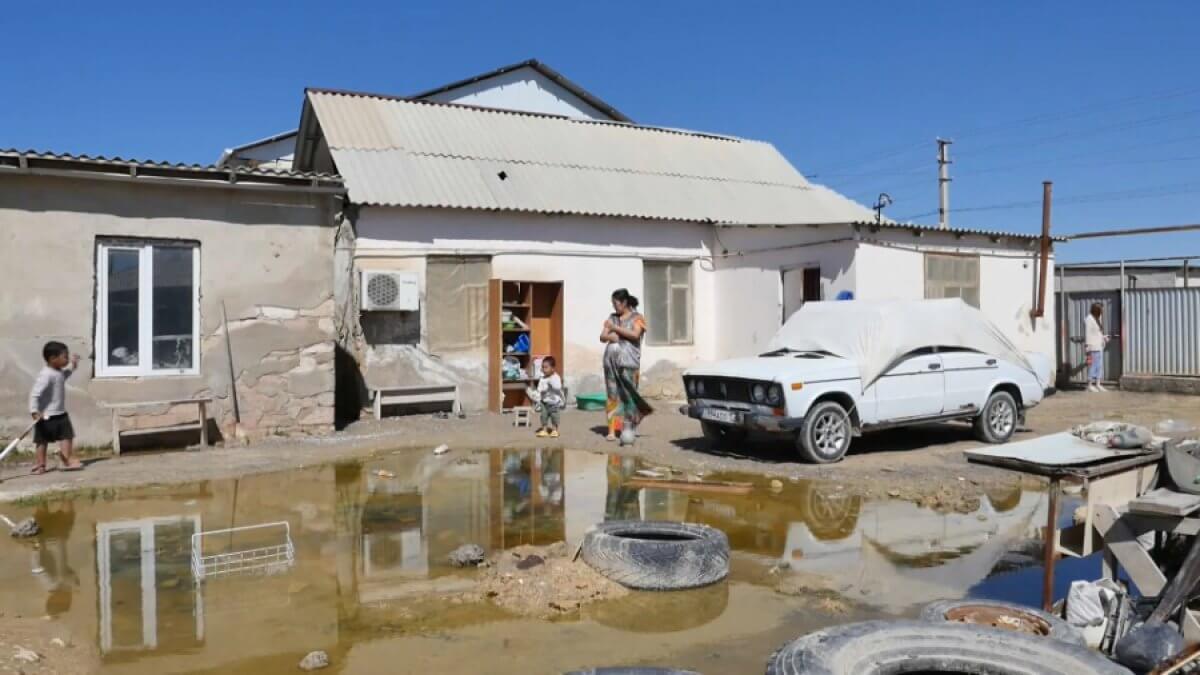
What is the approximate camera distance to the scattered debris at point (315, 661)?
4.39m

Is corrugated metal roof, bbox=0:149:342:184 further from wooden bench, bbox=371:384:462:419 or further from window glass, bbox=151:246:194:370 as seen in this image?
wooden bench, bbox=371:384:462:419

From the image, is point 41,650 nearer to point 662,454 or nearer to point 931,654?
point 931,654

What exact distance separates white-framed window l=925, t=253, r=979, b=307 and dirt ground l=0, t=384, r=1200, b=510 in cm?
255

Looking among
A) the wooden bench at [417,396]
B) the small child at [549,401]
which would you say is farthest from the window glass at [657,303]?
the small child at [549,401]

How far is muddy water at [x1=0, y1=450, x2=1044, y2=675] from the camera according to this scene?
4688 mm

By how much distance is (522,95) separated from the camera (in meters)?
25.0

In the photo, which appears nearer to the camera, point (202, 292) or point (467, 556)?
point (467, 556)

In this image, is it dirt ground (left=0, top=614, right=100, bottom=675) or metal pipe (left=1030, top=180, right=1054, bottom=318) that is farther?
metal pipe (left=1030, top=180, right=1054, bottom=318)

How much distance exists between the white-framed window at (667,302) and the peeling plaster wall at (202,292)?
6548 mm

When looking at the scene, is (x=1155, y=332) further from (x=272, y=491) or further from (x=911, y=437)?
(x=272, y=491)

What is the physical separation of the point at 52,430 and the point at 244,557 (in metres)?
4.64

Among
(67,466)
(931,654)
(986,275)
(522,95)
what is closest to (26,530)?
(67,466)

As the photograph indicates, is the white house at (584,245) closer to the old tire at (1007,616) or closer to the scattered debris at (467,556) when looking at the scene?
the scattered debris at (467,556)

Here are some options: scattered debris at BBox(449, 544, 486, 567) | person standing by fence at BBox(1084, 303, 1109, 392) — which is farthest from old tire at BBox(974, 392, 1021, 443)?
person standing by fence at BBox(1084, 303, 1109, 392)
